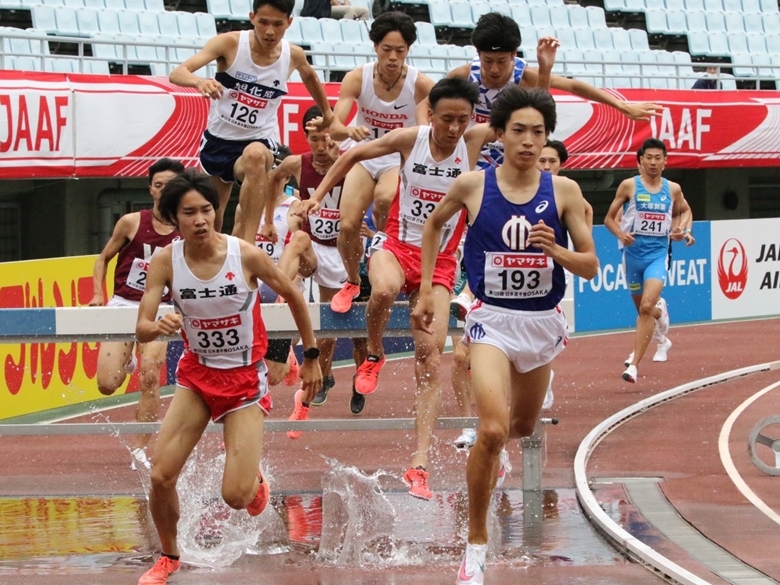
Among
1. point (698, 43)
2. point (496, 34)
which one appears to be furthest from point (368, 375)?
point (698, 43)

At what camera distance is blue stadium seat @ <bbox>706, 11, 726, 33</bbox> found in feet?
88.5

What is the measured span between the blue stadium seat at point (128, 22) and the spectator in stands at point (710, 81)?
367 inches

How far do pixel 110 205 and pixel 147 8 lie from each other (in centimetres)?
340

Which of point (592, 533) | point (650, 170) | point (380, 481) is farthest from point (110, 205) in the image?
point (592, 533)

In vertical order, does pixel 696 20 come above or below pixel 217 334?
above

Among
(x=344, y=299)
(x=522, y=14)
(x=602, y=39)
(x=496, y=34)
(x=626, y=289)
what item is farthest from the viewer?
(x=602, y=39)

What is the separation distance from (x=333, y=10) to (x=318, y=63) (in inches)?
53.5

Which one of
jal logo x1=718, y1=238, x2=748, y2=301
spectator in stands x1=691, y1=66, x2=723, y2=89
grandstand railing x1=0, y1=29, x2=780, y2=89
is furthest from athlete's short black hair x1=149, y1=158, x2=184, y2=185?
spectator in stands x1=691, y1=66, x2=723, y2=89

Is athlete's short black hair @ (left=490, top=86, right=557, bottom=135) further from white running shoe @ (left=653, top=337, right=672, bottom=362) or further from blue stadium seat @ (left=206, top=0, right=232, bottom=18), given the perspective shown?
Result: blue stadium seat @ (left=206, top=0, right=232, bottom=18)

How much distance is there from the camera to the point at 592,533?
8.33 metres

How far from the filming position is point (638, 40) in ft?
Result: 83.0

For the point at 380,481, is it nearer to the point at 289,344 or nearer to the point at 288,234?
the point at 289,344

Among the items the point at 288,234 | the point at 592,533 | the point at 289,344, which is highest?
the point at 288,234

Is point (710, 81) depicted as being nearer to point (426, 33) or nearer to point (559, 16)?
point (559, 16)
